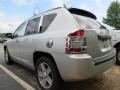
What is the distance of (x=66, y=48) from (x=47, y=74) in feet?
3.05

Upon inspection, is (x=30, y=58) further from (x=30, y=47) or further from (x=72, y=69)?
(x=72, y=69)

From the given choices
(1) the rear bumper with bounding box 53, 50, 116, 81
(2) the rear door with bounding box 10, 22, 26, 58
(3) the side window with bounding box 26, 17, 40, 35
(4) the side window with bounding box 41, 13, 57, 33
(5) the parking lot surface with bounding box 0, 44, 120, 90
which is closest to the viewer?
(1) the rear bumper with bounding box 53, 50, 116, 81

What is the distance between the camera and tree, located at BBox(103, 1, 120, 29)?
4791 centimetres

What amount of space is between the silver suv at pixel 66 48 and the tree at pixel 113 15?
45207 millimetres

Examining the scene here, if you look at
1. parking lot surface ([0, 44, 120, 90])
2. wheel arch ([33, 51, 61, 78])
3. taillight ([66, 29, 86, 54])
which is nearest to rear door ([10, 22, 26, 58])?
parking lot surface ([0, 44, 120, 90])

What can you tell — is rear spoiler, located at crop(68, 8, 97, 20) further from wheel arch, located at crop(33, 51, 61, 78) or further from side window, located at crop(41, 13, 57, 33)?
wheel arch, located at crop(33, 51, 61, 78)

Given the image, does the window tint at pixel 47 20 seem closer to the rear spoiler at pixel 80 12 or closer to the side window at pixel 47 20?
the side window at pixel 47 20

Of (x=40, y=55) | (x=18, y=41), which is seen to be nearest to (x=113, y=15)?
(x=18, y=41)

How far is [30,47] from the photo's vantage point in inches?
193

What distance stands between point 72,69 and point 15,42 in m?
3.20

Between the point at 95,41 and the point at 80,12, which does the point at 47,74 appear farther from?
the point at 80,12

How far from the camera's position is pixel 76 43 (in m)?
3.62

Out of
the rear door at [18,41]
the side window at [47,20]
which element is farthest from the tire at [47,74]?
the rear door at [18,41]

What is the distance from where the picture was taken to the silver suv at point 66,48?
361 cm
